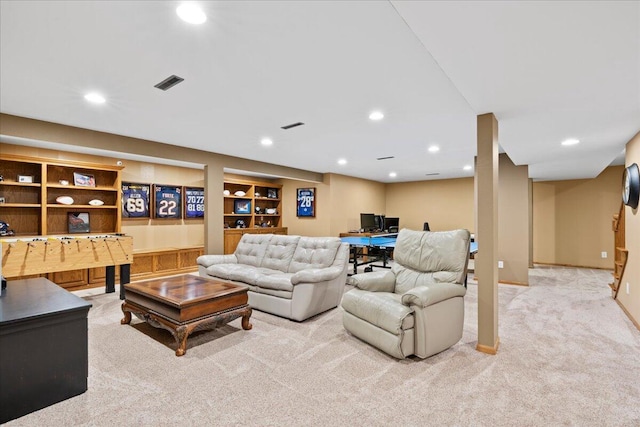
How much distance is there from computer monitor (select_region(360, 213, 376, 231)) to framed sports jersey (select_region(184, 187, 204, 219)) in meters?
4.08

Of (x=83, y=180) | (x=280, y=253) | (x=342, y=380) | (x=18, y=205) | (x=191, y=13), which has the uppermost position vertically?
(x=191, y=13)

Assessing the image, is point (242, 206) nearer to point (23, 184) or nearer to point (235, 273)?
point (235, 273)

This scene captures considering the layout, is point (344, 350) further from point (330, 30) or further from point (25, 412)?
point (330, 30)

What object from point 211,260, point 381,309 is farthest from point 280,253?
point 381,309

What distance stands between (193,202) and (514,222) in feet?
20.7

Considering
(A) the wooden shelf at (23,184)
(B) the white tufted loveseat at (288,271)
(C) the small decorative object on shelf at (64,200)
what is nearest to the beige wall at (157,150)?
(A) the wooden shelf at (23,184)

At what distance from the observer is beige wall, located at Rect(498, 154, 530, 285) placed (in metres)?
5.65

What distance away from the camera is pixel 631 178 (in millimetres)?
3773

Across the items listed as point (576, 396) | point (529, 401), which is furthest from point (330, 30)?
point (576, 396)

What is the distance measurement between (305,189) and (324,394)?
644 centimetres

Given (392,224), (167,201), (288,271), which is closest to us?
(288,271)

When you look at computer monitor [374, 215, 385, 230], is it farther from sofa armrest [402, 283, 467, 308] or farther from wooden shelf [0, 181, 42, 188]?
wooden shelf [0, 181, 42, 188]

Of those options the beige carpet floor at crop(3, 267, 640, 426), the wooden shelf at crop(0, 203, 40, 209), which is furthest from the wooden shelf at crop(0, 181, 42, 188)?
the beige carpet floor at crop(3, 267, 640, 426)

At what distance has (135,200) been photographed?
235 inches
